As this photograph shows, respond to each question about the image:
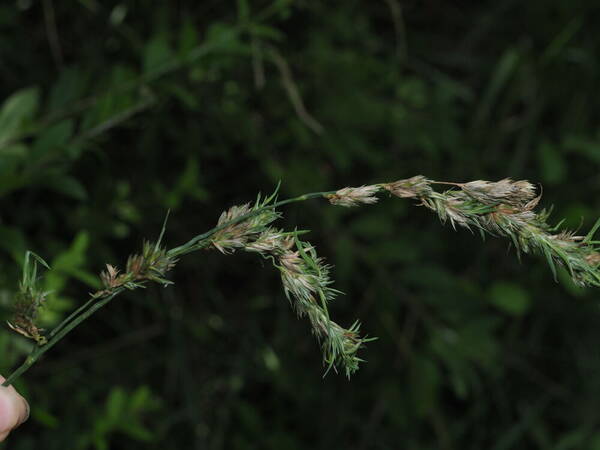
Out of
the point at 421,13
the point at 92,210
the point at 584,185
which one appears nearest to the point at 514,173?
the point at 584,185

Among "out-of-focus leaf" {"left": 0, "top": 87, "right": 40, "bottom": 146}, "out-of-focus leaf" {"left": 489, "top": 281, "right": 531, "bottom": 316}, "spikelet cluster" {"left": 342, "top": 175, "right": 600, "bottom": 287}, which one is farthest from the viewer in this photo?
"out-of-focus leaf" {"left": 489, "top": 281, "right": 531, "bottom": 316}

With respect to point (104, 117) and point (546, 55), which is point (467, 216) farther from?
point (546, 55)

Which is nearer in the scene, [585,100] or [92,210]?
[92,210]

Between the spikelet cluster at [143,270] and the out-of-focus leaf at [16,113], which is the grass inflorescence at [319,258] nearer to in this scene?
the spikelet cluster at [143,270]

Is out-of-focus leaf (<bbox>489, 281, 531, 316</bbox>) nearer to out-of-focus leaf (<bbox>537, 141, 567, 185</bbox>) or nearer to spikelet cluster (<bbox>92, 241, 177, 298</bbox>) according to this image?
out-of-focus leaf (<bbox>537, 141, 567, 185</bbox>)

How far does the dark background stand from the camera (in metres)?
1.73

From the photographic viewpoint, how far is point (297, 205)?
216cm

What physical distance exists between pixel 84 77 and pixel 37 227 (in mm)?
419

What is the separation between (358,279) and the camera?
2.23 m

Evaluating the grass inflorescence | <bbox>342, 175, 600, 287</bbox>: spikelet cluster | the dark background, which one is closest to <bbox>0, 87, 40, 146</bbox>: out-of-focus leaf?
the dark background

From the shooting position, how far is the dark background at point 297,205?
1.73 metres

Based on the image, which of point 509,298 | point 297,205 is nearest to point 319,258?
point 297,205

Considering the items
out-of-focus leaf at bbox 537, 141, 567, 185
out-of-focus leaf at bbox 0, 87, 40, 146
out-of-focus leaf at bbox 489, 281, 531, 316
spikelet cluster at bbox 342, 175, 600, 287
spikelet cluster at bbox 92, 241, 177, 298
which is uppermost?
spikelet cluster at bbox 342, 175, 600, 287

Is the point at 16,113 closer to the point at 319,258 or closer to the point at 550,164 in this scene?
the point at 319,258
